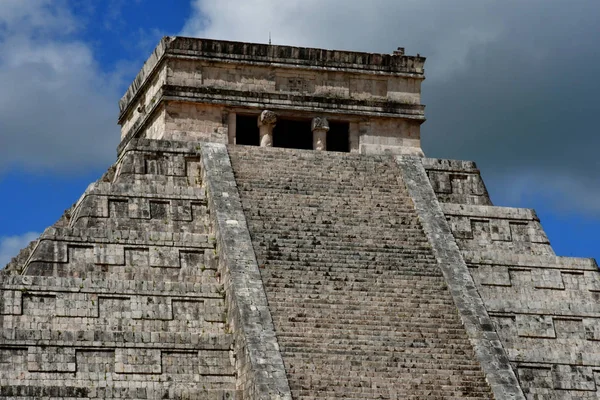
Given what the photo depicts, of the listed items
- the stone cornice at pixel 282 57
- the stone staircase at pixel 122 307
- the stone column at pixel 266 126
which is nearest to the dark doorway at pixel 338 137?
the stone cornice at pixel 282 57

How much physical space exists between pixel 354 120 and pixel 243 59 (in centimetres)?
232

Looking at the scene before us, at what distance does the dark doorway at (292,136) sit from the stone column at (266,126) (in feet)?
2.72

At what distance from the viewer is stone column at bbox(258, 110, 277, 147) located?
2486 centimetres

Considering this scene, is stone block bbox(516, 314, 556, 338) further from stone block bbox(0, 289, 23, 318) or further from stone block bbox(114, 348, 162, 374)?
stone block bbox(0, 289, 23, 318)

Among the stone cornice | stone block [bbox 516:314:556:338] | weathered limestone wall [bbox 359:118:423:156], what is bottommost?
stone block [bbox 516:314:556:338]

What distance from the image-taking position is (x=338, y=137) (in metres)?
25.9

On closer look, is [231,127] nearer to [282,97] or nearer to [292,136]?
[282,97]

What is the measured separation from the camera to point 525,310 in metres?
21.9

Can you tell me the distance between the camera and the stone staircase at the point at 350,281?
1928 centimetres

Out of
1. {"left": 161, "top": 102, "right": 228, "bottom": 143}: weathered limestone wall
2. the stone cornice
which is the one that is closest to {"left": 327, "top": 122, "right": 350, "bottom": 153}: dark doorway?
the stone cornice

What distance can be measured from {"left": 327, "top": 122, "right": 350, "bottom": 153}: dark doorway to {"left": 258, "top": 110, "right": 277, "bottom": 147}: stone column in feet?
4.10

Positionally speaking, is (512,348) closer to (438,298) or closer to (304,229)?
(438,298)

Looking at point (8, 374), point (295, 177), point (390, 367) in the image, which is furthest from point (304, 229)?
point (8, 374)

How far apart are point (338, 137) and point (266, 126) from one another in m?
1.61
